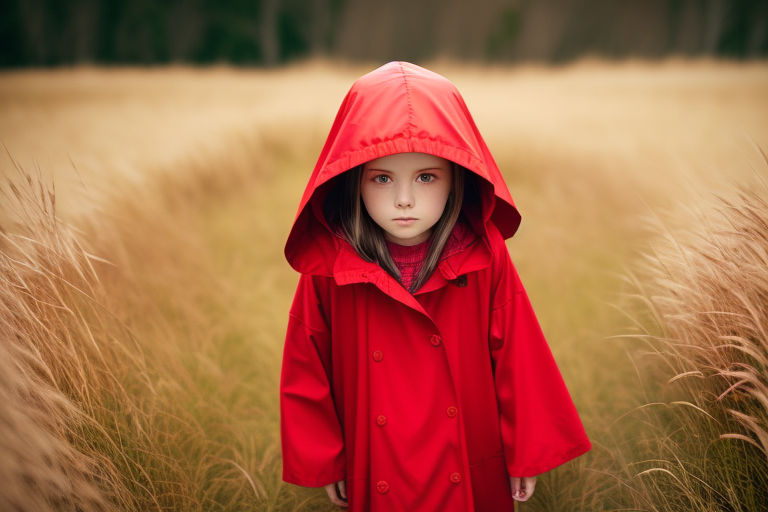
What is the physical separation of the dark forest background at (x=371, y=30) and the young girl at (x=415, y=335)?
6.73 meters

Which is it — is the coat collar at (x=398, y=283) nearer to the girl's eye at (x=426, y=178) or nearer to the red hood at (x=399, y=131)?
the red hood at (x=399, y=131)

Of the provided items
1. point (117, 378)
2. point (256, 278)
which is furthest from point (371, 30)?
point (117, 378)

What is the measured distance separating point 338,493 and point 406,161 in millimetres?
1129

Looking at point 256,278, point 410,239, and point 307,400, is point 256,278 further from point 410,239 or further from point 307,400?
point 410,239

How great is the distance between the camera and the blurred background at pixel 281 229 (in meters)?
1.71

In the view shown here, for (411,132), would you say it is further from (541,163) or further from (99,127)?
(99,127)

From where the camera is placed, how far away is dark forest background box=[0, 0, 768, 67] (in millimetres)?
6664

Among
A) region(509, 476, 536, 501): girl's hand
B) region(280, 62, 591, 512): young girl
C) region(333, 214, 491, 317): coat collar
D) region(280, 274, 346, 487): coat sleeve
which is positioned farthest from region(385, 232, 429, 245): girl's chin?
region(509, 476, 536, 501): girl's hand

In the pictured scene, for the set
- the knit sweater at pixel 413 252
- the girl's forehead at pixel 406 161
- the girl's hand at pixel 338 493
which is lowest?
the girl's hand at pixel 338 493

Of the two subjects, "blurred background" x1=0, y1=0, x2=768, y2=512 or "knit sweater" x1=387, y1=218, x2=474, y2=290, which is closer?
"knit sweater" x1=387, y1=218, x2=474, y2=290

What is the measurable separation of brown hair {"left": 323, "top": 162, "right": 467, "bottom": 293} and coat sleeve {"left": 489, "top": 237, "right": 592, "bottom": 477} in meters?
0.18

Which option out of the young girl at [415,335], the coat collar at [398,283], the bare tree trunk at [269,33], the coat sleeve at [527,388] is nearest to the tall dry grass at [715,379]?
the coat sleeve at [527,388]

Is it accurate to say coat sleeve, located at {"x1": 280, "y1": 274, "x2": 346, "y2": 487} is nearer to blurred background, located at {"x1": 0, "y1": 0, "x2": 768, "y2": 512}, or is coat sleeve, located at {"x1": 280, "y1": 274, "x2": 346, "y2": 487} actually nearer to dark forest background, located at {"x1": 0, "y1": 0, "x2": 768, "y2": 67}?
blurred background, located at {"x1": 0, "y1": 0, "x2": 768, "y2": 512}

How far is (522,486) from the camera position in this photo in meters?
1.62
